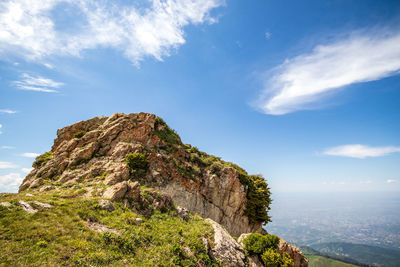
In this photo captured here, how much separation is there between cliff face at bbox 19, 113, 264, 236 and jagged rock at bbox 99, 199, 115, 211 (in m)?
2.56

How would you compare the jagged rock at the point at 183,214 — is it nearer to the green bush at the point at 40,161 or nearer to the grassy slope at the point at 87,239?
the grassy slope at the point at 87,239

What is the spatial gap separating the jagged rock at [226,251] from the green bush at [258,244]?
1.33 meters

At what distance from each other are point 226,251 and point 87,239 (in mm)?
12174

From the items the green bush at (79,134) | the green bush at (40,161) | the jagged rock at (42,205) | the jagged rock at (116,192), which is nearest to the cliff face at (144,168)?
the green bush at (79,134)

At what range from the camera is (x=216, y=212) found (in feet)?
107

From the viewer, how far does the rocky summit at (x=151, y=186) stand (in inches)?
637

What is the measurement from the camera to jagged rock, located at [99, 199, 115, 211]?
1575 cm

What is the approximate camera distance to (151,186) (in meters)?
25.2

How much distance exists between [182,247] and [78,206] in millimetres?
9535

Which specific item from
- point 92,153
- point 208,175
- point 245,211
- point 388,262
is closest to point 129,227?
point 92,153

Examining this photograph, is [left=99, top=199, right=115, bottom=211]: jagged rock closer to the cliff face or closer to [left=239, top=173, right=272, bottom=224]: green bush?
the cliff face

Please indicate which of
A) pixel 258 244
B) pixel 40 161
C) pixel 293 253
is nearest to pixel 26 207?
pixel 40 161

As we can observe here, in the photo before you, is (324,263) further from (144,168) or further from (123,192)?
(123,192)

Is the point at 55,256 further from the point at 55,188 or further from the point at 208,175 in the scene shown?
the point at 208,175
